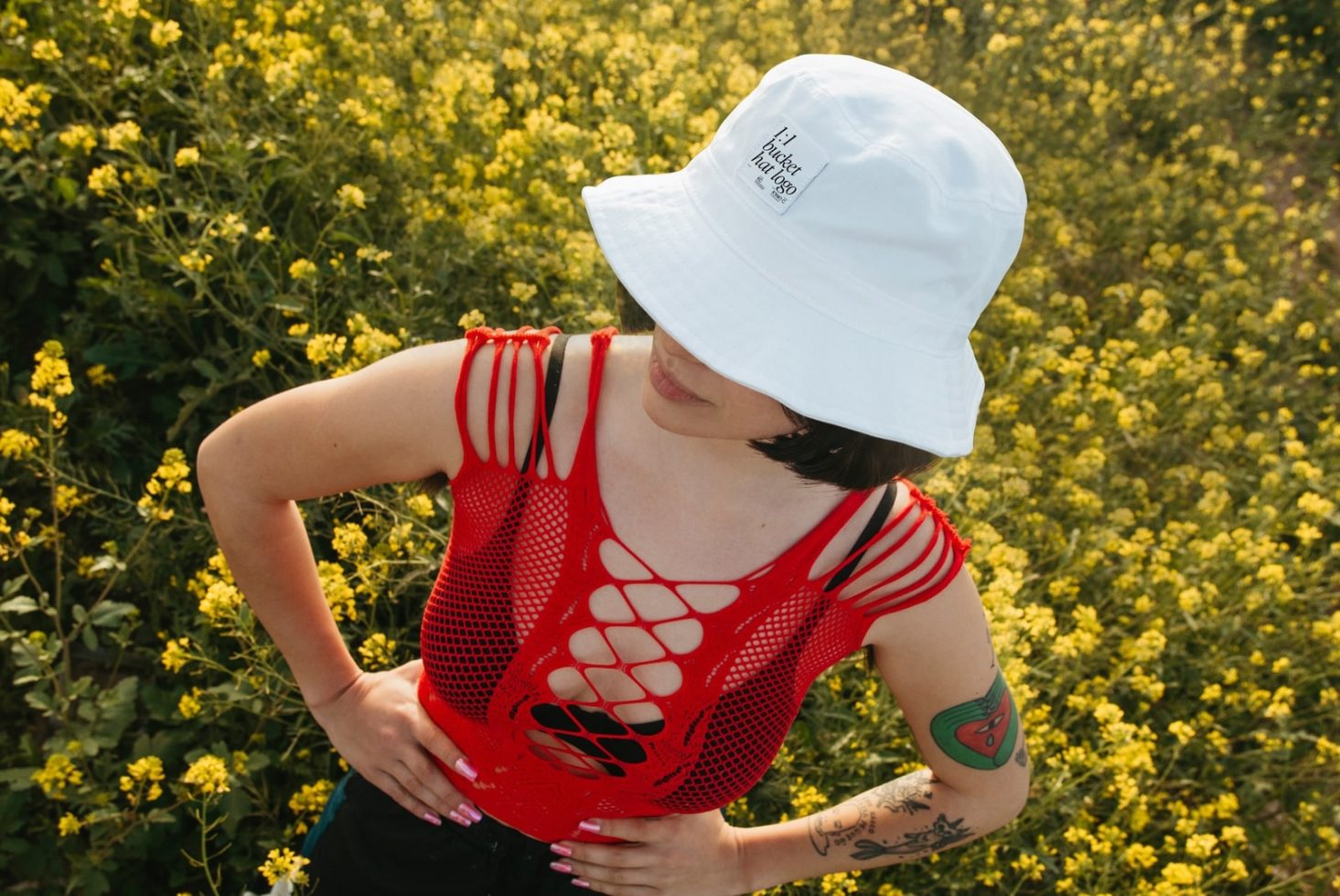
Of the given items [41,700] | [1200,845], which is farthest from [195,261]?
[1200,845]

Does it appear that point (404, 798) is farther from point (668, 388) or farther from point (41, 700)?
point (41, 700)

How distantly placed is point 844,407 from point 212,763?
1355mm

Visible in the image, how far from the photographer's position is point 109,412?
9.10 ft

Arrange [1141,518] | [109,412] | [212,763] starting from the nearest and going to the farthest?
[212,763] → [109,412] → [1141,518]

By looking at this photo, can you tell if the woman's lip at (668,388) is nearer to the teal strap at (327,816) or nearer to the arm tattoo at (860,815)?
the arm tattoo at (860,815)

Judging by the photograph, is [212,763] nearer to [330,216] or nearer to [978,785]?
[978,785]

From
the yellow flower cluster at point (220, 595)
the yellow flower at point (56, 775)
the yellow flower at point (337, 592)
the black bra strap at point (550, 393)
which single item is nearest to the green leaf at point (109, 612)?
the yellow flower cluster at point (220, 595)

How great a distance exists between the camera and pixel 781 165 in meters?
1.00

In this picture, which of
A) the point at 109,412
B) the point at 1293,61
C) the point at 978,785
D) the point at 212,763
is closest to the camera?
the point at 978,785

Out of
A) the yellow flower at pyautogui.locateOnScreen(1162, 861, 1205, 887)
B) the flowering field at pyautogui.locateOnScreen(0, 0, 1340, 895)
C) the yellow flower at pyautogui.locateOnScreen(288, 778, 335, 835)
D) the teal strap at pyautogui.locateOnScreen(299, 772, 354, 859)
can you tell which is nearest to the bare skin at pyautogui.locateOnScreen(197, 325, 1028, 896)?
the teal strap at pyautogui.locateOnScreen(299, 772, 354, 859)

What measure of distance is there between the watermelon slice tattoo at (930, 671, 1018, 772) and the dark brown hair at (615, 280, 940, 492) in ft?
1.42

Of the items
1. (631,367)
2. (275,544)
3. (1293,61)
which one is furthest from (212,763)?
(1293,61)

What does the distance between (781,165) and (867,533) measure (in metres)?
0.52

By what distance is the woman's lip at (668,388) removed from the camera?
111 centimetres
